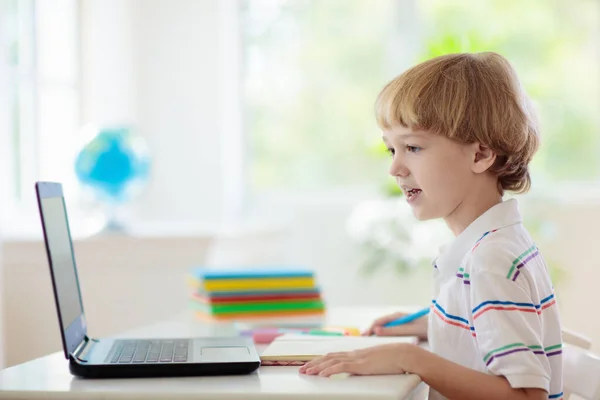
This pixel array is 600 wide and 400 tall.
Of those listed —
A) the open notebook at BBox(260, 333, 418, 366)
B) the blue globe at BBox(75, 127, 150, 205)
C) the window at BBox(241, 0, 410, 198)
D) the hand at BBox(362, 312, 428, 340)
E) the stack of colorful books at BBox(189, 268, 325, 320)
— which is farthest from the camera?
the window at BBox(241, 0, 410, 198)

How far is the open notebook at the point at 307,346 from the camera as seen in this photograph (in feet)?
4.01

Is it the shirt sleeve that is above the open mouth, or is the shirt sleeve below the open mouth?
below

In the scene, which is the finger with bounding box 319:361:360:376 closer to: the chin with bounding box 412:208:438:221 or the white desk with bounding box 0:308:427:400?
the white desk with bounding box 0:308:427:400

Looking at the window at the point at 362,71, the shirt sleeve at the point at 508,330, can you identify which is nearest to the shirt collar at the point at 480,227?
the shirt sleeve at the point at 508,330

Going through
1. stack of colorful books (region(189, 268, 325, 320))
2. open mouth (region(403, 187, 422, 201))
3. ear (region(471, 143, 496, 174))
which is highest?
ear (region(471, 143, 496, 174))

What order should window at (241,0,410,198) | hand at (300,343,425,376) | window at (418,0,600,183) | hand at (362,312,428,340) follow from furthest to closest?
window at (241,0,410,198) → window at (418,0,600,183) → hand at (362,312,428,340) → hand at (300,343,425,376)

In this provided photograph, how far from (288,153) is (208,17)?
28.2 inches

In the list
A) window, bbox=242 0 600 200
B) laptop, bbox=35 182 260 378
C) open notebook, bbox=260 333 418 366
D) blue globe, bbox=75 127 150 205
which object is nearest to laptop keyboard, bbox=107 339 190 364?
laptop, bbox=35 182 260 378

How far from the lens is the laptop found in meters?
1.13

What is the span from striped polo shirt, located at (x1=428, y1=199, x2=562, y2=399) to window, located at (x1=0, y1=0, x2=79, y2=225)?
2.11 metres

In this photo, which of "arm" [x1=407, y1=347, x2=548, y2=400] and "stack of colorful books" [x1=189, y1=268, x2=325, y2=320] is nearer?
"arm" [x1=407, y1=347, x2=548, y2=400]

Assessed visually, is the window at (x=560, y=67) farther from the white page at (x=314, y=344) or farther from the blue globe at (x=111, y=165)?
the white page at (x=314, y=344)

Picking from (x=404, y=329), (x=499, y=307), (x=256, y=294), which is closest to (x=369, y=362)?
(x=499, y=307)

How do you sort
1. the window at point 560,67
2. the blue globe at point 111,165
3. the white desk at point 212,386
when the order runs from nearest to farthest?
the white desk at point 212,386 < the blue globe at point 111,165 < the window at point 560,67
